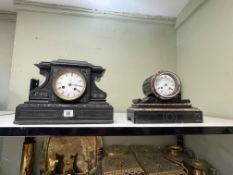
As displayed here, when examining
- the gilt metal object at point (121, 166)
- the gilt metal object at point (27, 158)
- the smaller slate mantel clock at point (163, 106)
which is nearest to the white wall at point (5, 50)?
the gilt metal object at point (27, 158)

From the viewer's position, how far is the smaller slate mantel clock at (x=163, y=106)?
0.67 m

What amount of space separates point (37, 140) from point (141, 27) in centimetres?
113

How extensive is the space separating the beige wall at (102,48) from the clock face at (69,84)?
569 millimetres

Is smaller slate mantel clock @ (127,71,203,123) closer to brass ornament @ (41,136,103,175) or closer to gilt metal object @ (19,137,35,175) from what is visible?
brass ornament @ (41,136,103,175)

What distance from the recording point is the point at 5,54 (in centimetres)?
130

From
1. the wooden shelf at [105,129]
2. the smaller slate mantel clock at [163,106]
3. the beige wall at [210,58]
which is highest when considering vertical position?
the beige wall at [210,58]

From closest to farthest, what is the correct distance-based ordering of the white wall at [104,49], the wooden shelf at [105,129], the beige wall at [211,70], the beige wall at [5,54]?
the wooden shelf at [105,129] < the beige wall at [211,70] < the white wall at [104,49] < the beige wall at [5,54]

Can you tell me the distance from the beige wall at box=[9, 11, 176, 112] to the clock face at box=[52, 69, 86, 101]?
569mm

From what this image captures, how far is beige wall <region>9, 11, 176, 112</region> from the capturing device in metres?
1.18

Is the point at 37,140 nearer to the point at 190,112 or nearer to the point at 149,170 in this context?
the point at 149,170

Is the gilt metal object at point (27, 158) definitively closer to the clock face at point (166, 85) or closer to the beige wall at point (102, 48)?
the beige wall at point (102, 48)

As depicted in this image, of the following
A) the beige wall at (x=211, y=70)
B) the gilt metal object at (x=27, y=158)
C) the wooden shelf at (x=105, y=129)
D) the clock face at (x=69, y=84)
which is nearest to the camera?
the wooden shelf at (x=105, y=129)

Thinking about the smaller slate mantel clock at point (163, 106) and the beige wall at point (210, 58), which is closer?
the smaller slate mantel clock at point (163, 106)

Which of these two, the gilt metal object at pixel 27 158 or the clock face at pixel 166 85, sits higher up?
the clock face at pixel 166 85
